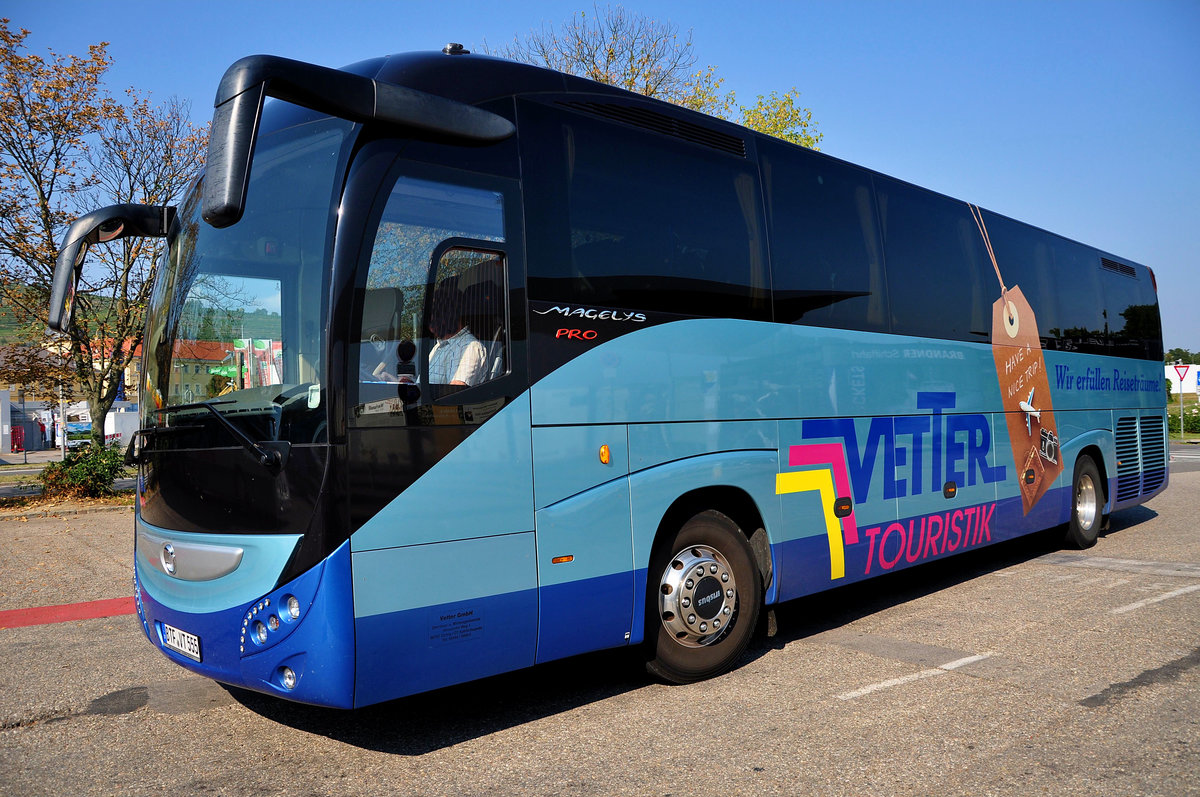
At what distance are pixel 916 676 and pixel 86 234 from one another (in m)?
5.54

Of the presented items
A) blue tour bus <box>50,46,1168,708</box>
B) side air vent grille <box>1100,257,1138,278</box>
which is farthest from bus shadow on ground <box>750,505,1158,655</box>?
side air vent grille <box>1100,257,1138,278</box>

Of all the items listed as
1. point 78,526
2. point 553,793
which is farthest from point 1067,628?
point 78,526

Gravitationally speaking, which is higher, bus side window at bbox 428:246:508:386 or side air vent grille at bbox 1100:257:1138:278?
side air vent grille at bbox 1100:257:1138:278

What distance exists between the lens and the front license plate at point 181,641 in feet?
14.3

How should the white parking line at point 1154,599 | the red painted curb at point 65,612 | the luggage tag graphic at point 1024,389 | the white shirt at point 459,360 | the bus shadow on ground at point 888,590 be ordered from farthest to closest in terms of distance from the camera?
the luggage tag graphic at point 1024,389
the red painted curb at point 65,612
the white parking line at point 1154,599
the bus shadow on ground at point 888,590
the white shirt at point 459,360

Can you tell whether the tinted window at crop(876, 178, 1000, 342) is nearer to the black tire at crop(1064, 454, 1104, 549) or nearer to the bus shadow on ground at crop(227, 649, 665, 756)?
the black tire at crop(1064, 454, 1104, 549)

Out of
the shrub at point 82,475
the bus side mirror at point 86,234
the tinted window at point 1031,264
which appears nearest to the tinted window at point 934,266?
the tinted window at point 1031,264

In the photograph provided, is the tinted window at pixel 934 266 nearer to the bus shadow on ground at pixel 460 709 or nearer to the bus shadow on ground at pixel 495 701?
the bus shadow on ground at pixel 495 701

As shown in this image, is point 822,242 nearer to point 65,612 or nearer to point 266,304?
point 266,304

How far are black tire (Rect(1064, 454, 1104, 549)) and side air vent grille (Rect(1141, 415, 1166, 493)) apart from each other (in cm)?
167

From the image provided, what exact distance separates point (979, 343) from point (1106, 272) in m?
4.30

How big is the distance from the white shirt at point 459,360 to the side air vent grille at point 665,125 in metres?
1.62

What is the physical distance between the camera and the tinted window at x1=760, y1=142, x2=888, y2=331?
643 cm

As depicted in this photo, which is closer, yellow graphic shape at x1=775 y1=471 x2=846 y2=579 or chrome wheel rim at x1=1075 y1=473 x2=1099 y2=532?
yellow graphic shape at x1=775 y1=471 x2=846 y2=579
